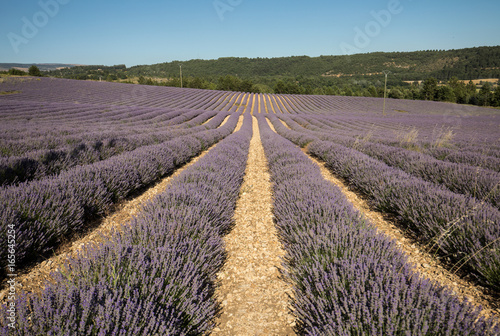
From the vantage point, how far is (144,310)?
1.28 m

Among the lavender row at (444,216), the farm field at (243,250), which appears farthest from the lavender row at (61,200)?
the lavender row at (444,216)

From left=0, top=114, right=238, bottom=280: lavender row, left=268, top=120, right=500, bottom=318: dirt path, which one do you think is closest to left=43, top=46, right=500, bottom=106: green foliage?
left=0, top=114, right=238, bottom=280: lavender row

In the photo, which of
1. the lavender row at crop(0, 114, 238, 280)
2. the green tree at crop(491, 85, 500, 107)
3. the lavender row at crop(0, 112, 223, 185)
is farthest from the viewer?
the green tree at crop(491, 85, 500, 107)

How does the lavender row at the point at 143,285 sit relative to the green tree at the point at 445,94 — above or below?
below

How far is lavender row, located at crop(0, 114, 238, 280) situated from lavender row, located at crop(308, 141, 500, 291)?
4.05 m

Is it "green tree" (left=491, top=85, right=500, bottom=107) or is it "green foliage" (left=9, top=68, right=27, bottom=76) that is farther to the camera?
"green foliage" (left=9, top=68, right=27, bottom=76)

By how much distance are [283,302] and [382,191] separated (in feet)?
8.94

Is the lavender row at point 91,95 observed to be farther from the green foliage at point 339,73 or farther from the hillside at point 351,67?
the hillside at point 351,67

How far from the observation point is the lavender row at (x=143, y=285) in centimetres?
111

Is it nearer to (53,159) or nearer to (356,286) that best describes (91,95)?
(53,159)

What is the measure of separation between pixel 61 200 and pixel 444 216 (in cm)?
474

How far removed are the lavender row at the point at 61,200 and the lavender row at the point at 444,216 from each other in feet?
13.3

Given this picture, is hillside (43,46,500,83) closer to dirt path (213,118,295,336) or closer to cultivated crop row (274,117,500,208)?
cultivated crop row (274,117,500,208)

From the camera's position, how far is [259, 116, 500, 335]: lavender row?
1.18m
